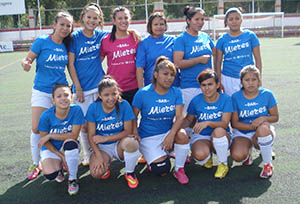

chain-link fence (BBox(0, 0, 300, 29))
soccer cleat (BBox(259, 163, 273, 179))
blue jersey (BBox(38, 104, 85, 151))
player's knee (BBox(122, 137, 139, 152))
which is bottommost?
soccer cleat (BBox(259, 163, 273, 179))

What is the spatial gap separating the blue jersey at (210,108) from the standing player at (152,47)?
26.2 inches

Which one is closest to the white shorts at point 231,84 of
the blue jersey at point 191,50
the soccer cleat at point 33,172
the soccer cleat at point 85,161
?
the blue jersey at point 191,50

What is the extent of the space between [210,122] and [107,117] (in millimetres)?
1118

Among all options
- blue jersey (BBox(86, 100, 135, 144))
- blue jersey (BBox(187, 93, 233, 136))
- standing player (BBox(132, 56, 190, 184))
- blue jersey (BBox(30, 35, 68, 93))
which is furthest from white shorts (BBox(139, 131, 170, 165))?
blue jersey (BBox(30, 35, 68, 93))

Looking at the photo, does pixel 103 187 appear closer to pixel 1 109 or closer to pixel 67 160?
pixel 67 160

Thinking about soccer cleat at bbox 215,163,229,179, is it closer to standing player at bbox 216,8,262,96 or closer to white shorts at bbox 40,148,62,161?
standing player at bbox 216,8,262,96

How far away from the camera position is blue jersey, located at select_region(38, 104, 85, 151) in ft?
10.8

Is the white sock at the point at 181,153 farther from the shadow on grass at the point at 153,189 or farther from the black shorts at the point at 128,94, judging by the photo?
the black shorts at the point at 128,94

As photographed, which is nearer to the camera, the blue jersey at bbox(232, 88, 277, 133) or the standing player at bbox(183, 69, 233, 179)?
the standing player at bbox(183, 69, 233, 179)

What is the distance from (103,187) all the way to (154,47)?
1702 millimetres

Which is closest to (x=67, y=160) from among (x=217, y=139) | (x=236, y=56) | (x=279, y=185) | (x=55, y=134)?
(x=55, y=134)

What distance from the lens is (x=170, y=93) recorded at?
3492 millimetres

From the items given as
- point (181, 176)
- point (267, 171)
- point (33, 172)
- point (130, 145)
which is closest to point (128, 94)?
point (130, 145)

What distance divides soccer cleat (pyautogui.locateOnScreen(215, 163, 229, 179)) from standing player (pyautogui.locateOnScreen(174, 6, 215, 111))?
0.98 metres
